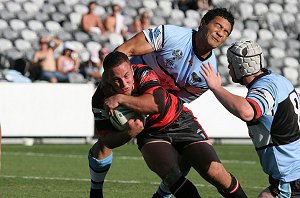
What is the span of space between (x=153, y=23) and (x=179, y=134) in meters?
15.8

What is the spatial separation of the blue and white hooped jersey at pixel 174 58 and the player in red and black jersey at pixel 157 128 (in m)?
0.33

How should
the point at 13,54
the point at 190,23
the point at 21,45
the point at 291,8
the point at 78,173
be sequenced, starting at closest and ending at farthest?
the point at 78,173 < the point at 13,54 < the point at 21,45 < the point at 190,23 < the point at 291,8

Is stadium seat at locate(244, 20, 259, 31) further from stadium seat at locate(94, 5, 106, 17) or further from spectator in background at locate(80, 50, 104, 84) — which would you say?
spectator in background at locate(80, 50, 104, 84)

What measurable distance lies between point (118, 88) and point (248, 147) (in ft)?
38.0

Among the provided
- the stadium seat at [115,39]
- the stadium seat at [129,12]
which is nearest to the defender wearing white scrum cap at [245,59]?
the stadium seat at [115,39]

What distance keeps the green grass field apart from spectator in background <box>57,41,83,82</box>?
195 centimetres

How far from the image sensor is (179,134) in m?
8.55

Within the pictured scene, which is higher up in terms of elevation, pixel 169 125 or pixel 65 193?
pixel 169 125

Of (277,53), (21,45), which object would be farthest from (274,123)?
(277,53)

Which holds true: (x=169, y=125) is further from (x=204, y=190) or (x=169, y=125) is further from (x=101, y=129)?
(x=204, y=190)

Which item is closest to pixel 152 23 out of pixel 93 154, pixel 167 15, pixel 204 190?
pixel 167 15

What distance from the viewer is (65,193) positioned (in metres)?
10.9

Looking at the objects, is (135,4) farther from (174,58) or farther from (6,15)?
(174,58)

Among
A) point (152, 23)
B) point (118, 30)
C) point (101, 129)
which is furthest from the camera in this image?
point (152, 23)
